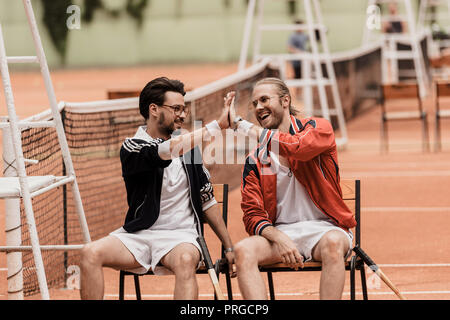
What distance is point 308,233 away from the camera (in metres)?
4.50

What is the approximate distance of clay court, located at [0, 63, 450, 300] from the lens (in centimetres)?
601

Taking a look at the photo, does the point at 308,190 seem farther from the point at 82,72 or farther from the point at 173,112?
the point at 82,72

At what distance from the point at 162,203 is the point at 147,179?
15 centimetres

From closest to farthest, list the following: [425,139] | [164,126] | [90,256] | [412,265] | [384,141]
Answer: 1. [90,256]
2. [164,126]
3. [412,265]
4. [425,139]
5. [384,141]

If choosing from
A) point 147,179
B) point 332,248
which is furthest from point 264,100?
point 332,248

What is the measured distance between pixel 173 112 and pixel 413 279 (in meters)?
2.51

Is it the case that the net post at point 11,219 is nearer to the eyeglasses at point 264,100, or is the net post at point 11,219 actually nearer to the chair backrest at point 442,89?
the eyeglasses at point 264,100

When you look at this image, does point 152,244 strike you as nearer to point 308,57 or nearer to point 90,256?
point 90,256

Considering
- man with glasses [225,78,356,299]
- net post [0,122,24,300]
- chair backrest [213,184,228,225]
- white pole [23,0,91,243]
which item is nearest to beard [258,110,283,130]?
man with glasses [225,78,356,299]

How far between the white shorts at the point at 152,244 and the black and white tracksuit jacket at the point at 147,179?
78 millimetres

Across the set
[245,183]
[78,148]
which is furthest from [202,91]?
[245,183]

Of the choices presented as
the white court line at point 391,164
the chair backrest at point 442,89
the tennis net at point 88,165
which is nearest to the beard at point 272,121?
the tennis net at point 88,165

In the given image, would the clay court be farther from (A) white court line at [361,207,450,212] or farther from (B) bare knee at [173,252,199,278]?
(B) bare knee at [173,252,199,278]

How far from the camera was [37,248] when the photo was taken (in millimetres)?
3943
